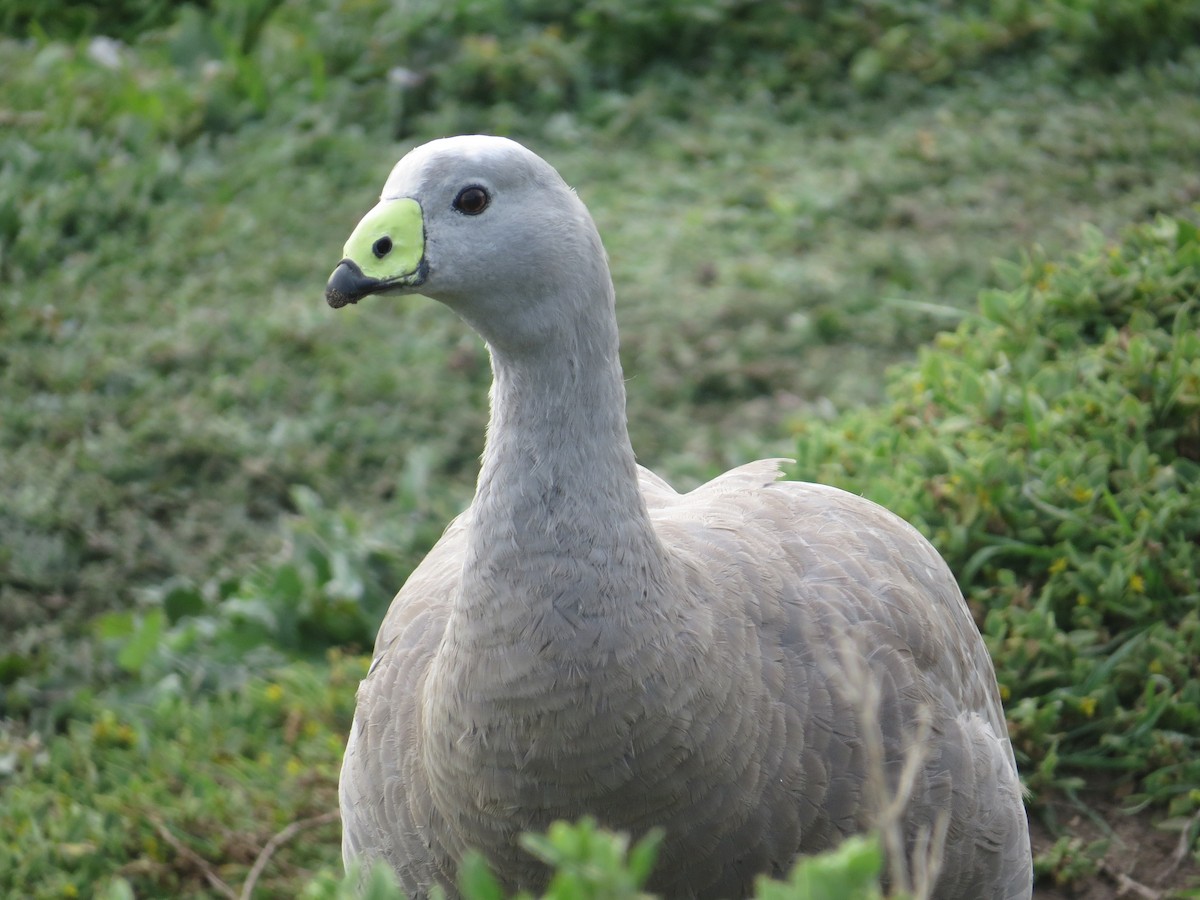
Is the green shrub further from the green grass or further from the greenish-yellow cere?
the greenish-yellow cere

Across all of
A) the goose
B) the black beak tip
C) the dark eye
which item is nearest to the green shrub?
the goose

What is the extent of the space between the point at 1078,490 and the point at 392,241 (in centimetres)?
214

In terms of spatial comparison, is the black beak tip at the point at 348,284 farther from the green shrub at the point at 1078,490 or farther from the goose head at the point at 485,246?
the green shrub at the point at 1078,490

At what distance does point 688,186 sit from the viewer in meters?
6.56

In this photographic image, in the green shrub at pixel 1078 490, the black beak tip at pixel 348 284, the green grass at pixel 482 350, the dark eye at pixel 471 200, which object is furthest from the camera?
the green grass at pixel 482 350

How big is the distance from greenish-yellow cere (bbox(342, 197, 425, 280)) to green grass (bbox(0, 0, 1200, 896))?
184 cm

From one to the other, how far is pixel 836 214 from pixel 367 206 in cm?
212

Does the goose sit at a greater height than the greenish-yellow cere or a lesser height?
lesser

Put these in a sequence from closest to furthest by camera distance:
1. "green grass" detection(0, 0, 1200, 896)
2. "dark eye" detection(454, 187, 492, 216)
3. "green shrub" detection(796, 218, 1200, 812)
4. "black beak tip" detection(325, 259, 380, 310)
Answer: "black beak tip" detection(325, 259, 380, 310)
"dark eye" detection(454, 187, 492, 216)
"green shrub" detection(796, 218, 1200, 812)
"green grass" detection(0, 0, 1200, 896)

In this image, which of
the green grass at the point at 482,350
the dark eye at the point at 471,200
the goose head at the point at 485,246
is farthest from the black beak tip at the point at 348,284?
the green grass at the point at 482,350

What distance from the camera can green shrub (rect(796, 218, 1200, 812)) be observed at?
3365 mm

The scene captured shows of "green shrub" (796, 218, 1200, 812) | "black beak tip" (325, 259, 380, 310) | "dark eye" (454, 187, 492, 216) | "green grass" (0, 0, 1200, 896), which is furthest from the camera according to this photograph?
"green grass" (0, 0, 1200, 896)

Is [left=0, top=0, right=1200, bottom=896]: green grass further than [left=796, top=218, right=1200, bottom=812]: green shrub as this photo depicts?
Yes

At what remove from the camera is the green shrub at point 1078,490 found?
337 cm
